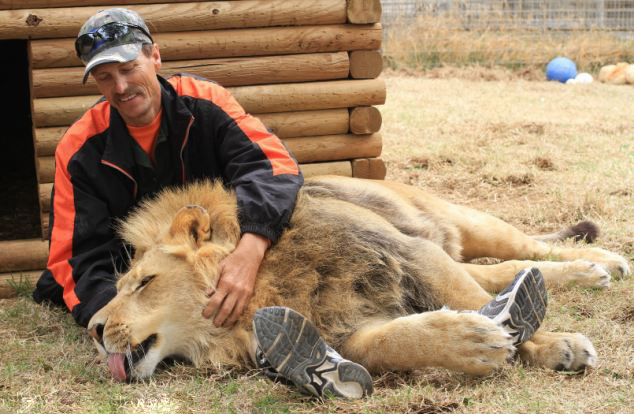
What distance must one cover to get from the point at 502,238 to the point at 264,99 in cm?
181

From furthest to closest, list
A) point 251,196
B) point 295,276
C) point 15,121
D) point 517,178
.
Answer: point 15,121 < point 517,178 < point 251,196 < point 295,276

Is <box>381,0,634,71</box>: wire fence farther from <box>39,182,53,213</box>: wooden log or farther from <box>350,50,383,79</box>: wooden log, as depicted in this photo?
<box>39,182,53,213</box>: wooden log

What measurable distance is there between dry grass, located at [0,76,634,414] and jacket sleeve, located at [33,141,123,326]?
0.94ft

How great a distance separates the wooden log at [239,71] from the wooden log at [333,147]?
1.37 feet

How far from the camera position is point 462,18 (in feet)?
45.7

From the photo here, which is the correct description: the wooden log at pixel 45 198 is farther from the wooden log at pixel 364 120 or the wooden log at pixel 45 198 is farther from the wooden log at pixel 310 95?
the wooden log at pixel 364 120

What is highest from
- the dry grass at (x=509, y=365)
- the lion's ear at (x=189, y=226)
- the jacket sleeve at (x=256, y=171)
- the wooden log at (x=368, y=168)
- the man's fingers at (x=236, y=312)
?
the jacket sleeve at (x=256, y=171)

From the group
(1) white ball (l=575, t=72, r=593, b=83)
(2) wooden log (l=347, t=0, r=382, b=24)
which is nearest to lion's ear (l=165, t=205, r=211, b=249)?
(2) wooden log (l=347, t=0, r=382, b=24)

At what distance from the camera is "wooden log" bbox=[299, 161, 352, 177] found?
536 cm

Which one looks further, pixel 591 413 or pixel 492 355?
pixel 492 355

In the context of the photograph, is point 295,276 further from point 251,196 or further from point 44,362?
point 44,362

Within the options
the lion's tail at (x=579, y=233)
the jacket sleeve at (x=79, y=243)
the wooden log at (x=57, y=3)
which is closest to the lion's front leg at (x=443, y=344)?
the jacket sleeve at (x=79, y=243)

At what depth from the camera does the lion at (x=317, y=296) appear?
3.03 meters

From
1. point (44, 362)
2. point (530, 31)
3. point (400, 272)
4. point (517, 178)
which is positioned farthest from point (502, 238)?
point (530, 31)
